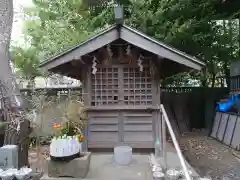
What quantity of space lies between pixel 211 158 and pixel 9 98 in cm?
563

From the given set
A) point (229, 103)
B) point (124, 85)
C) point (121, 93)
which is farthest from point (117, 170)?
point (229, 103)

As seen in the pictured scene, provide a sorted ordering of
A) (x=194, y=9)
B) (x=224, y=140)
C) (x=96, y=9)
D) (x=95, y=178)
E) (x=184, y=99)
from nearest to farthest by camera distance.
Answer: (x=95, y=178) < (x=224, y=140) < (x=194, y=9) < (x=96, y=9) < (x=184, y=99)

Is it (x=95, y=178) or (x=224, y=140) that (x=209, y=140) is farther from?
(x=95, y=178)

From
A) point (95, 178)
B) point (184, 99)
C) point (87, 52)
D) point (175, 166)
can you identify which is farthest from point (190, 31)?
point (95, 178)

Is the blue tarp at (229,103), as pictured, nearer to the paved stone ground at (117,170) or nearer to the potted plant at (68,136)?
the paved stone ground at (117,170)

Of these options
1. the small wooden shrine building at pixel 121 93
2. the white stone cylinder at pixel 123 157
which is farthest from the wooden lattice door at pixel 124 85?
the white stone cylinder at pixel 123 157

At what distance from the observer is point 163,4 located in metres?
9.71

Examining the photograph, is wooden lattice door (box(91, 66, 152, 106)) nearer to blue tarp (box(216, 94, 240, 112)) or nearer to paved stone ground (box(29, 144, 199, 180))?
paved stone ground (box(29, 144, 199, 180))

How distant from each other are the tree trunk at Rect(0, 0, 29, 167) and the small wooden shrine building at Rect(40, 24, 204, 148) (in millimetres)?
1090

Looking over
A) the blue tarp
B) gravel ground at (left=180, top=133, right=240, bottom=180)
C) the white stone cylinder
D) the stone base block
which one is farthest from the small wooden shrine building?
the blue tarp

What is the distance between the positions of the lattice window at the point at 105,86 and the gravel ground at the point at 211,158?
9.11 ft

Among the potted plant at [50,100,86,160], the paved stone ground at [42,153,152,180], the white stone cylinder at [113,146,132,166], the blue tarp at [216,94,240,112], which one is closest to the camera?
the potted plant at [50,100,86,160]

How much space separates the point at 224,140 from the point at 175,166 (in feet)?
15.4

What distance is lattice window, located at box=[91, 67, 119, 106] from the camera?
6.57m
